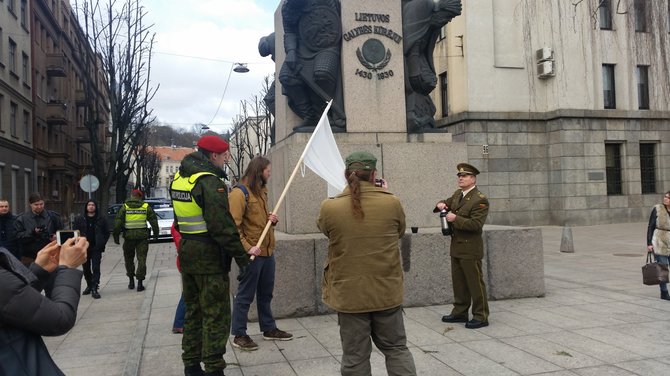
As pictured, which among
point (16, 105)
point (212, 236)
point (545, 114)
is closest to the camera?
point (212, 236)

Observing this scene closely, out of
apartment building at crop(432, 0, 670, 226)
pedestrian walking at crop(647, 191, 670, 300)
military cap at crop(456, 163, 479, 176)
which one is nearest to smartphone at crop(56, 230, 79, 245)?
military cap at crop(456, 163, 479, 176)

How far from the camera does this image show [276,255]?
605 centimetres

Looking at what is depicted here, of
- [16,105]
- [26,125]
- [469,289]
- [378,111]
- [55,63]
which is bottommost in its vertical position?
[469,289]

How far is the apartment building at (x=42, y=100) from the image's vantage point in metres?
27.7

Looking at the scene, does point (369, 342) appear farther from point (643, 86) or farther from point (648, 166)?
point (643, 86)

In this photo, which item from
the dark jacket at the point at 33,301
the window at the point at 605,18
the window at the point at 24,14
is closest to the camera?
the dark jacket at the point at 33,301

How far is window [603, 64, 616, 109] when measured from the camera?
882 inches

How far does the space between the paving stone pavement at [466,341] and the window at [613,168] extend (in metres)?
15.2

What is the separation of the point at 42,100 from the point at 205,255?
3807cm

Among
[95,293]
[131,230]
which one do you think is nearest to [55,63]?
[131,230]

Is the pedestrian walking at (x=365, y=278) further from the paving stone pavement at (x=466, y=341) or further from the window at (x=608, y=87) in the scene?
the window at (x=608, y=87)

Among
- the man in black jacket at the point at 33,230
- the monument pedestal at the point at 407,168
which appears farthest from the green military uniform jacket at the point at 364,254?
the man in black jacket at the point at 33,230

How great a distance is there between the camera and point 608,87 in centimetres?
2248

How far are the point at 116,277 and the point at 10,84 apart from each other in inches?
892
